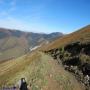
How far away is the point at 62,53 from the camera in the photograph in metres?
62.8

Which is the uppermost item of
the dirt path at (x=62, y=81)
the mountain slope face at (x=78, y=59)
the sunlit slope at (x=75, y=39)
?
the sunlit slope at (x=75, y=39)

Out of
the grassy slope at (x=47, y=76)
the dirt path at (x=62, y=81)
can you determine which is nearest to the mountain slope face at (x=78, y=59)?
the dirt path at (x=62, y=81)

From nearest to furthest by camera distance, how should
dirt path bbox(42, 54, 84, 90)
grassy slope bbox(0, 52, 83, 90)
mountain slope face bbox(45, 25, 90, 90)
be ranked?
1. dirt path bbox(42, 54, 84, 90)
2. grassy slope bbox(0, 52, 83, 90)
3. mountain slope face bbox(45, 25, 90, 90)

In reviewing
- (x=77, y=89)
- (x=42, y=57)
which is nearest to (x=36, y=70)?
(x=42, y=57)

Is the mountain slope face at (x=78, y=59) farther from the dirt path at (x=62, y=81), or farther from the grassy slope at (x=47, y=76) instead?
the grassy slope at (x=47, y=76)

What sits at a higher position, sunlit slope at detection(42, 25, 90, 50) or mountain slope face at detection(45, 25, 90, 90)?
sunlit slope at detection(42, 25, 90, 50)

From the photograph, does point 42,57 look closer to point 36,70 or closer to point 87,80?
point 36,70

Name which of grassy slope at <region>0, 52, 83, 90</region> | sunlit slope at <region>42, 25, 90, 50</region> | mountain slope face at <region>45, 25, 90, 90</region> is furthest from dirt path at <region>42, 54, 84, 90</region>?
sunlit slope at <region>42, 25, 90, 50</region>

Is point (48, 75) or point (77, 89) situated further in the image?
point (48, 75)

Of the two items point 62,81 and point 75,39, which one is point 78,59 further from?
point 75,39

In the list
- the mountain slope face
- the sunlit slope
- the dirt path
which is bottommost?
the dirt path

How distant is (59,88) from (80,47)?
62.8 ft

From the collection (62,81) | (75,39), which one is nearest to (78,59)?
(62,81)

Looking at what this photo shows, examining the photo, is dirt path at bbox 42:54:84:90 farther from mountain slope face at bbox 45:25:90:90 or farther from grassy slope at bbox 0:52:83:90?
mountain slope face at bbox 45:25:90:90
